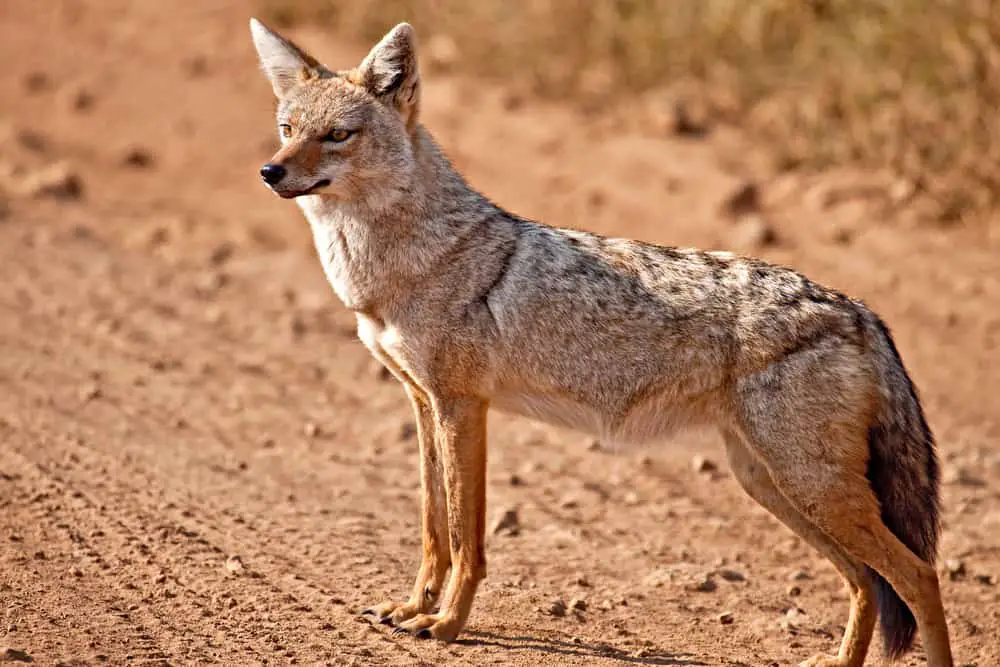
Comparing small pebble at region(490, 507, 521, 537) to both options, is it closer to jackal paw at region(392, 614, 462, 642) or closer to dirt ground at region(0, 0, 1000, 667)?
dirt ground at region(0, 0, 1000, 667)

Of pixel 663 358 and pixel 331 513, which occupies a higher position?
pixel 663 358

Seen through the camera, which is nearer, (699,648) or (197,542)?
(699,648)

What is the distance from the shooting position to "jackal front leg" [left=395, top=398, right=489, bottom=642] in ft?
19.3

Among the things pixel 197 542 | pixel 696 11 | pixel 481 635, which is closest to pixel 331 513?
pixel 197 542

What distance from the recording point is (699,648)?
6.11 meters

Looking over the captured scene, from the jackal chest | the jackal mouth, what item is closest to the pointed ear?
the jackal mouth

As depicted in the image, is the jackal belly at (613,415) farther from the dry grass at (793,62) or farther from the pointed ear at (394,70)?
the dry grass at (793,62)

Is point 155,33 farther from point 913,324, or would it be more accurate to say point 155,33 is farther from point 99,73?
point 913,324

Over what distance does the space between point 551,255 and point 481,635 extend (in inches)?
70.6

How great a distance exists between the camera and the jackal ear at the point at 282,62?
6.32 meters

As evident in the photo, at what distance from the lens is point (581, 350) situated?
19.8 feet

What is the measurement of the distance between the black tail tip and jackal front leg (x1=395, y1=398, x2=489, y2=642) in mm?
1792

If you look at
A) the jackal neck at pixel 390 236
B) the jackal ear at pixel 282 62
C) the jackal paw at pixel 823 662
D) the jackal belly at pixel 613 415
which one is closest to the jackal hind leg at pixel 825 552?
the jackal paw at pixel 823 662

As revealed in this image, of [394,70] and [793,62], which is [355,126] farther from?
[793,62]
